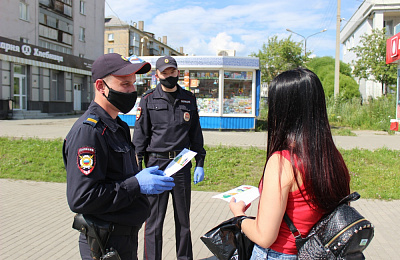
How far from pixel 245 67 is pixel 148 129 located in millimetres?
10138

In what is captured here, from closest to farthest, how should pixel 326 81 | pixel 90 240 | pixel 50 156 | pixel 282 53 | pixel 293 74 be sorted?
pixel 293 74
pixel 90 240
pixel 50 156
pixel 282 53
pixel 326 81

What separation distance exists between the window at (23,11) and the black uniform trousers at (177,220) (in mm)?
26806

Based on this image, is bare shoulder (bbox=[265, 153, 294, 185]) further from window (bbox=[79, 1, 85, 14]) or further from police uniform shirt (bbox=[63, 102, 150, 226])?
→ window (bbox=[79, 1, 85, 14])

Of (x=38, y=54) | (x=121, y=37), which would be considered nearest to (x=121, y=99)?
(x=38, y=54)

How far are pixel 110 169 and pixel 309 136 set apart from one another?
1126mm

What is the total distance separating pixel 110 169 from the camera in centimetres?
191

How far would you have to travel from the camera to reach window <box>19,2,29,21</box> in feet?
81.8

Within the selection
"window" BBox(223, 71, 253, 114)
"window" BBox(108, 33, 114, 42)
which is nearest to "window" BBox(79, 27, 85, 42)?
"window" BBox(223, 71, 253, 114)

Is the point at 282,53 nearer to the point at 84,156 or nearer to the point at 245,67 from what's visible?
the point at 245,67

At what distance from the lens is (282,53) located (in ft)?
83.4

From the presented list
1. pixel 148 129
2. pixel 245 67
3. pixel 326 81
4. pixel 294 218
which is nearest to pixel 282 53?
pixel 326 81

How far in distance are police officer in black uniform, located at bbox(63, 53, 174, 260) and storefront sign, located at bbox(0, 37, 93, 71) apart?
23.5 metres

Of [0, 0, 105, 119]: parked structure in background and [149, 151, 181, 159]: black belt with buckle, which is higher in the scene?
[0, 0, 105, 119]: parked structure in background

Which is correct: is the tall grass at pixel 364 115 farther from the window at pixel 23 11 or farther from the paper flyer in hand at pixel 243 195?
the window at pixel 23 11
